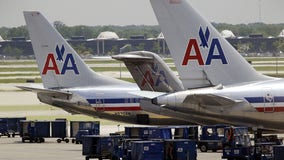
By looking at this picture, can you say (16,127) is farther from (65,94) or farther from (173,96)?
(173,96)

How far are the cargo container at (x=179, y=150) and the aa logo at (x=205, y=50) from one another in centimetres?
970

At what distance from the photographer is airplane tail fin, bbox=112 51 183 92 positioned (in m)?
79.8

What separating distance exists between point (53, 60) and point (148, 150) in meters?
30.9

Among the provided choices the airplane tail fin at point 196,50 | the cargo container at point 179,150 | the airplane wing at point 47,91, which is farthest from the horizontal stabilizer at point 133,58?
the cargo container at point 179,150

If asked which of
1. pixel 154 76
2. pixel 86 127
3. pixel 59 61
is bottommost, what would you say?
pixel 86 127

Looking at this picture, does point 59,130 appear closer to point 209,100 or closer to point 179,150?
point 209,100

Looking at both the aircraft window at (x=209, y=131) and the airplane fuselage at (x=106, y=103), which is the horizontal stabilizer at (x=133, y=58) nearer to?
the airplane fuselage at (x=106, y=103)

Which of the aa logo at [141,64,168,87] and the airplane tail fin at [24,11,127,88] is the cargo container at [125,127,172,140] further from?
the airplane tail fin at [24,11,127,88]

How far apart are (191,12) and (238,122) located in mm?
7670

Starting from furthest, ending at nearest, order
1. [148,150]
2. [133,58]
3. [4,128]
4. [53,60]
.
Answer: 1. [4,128]
2. [53,60]
3. [133,58]
4. [148,150]

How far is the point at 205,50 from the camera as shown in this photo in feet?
232

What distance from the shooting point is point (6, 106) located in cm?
13175

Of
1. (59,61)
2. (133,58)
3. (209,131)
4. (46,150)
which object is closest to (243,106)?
(209,131)

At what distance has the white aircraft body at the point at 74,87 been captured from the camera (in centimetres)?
8575
